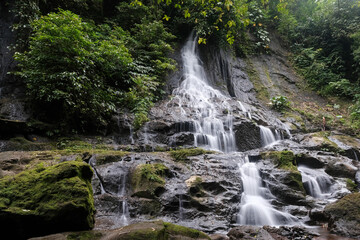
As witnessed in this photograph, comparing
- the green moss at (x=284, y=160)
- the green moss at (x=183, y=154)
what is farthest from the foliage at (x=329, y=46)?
the green moss at (x=183, y=154)

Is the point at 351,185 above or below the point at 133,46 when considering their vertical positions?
below

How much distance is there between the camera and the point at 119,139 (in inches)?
311

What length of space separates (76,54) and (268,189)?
7065 millimetres

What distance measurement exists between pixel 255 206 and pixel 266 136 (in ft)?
15.6

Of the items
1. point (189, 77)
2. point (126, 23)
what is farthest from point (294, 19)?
point (126, 23)

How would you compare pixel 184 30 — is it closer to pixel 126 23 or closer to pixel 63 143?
pixel 126 23

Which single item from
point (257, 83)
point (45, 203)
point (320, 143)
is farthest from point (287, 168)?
point (257, 83)

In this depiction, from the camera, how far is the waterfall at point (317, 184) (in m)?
5.93

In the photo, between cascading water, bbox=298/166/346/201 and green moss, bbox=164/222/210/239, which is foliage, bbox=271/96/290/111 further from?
green moss, bbox=164/222/210/239

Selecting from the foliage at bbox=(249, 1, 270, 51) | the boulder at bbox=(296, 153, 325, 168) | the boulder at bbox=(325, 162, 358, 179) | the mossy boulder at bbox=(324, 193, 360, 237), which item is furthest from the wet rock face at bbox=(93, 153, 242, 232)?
the foliage at bbox=(249, 1, 270, 51)

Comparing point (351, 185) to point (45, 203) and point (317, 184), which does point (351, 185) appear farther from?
point (45, 203)

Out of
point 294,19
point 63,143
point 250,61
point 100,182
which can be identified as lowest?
point 100,182

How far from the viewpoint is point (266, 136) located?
9.23 metres

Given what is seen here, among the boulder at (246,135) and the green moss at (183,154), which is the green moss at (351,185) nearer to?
the boulder at (246,135)
